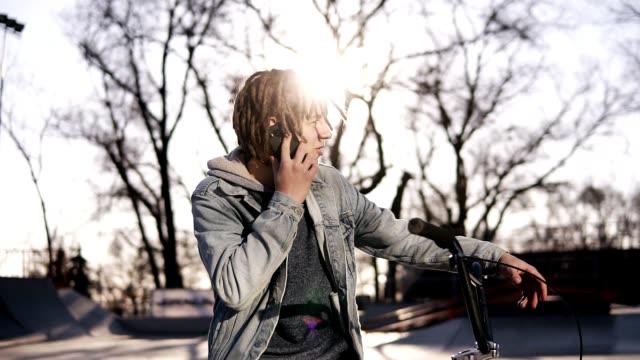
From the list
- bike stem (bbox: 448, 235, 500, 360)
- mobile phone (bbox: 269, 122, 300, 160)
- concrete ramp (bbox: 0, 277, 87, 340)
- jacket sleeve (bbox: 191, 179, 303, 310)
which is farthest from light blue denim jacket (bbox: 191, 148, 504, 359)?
concrete ramp (bbox: 0, 277, 87, 340)

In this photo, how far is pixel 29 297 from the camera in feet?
59.8

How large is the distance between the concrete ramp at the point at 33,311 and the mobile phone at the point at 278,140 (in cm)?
1523

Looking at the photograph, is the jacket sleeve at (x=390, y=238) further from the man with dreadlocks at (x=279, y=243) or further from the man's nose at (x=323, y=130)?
the man's nose at (x=323, y=130)

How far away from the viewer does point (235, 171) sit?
8.00 ft

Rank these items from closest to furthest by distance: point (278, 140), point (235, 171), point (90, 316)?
1. point (278, 140)
2. point (235, 171)
3. point (90, 316)

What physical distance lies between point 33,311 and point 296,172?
677 inches

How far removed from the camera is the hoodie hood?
7.96 ft

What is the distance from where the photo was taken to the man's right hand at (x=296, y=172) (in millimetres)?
2250

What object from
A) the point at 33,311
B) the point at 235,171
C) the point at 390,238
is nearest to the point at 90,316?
the point at 33,311

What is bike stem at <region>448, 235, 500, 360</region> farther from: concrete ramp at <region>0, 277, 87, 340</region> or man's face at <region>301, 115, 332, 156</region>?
concrete ramp at <region>0, 277, 87, 340</region>

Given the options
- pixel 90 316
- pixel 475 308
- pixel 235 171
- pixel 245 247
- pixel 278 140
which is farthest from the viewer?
pixel 90 316

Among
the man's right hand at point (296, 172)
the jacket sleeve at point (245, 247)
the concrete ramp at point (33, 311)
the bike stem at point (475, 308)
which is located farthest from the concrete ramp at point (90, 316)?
the bike stem at point (475, 308)

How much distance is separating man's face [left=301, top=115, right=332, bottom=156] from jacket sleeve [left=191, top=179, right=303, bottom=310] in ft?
0.55

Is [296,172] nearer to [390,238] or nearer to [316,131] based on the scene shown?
[316,131]
